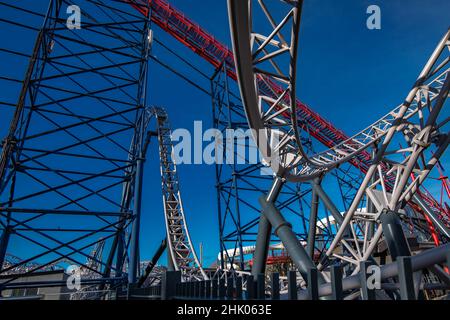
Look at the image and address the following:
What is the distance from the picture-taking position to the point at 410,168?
6379 millimetres

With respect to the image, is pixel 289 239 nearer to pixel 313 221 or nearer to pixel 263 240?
pixel 263 240

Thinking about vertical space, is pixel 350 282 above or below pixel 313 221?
below

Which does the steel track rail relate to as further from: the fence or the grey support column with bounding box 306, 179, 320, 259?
the fence

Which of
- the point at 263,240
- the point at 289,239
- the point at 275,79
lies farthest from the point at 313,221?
the point at 275,79

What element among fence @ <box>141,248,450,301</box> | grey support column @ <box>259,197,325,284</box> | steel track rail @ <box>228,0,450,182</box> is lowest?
fence @ <box>141,248,450,301</box>

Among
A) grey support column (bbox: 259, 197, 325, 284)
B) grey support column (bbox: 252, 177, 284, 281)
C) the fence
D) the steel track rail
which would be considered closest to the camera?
the fence

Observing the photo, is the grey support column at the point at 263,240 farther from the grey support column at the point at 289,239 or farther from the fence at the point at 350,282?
the fence at the point at 350,282

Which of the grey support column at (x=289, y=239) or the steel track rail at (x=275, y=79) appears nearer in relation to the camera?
the steel track rail at (x=275, y=79)

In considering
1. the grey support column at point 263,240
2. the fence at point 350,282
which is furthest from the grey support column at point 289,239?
the fence at point 350,282

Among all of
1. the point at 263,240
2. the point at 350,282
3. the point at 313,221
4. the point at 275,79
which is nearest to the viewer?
the point at 350,282

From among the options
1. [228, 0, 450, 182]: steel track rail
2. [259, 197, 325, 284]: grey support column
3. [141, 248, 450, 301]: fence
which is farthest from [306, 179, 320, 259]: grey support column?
[141, 248, 450, 301]: fence
